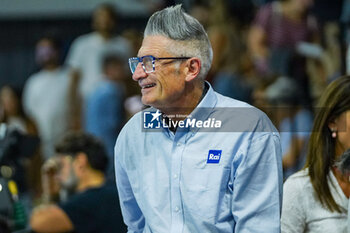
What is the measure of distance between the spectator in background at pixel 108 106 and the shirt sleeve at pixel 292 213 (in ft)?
15.9

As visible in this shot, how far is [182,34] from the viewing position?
3.56 metres

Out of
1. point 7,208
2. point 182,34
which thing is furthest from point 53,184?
point 182,34

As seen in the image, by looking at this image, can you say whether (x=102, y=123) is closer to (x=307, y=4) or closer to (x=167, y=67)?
(x=307, y=4)

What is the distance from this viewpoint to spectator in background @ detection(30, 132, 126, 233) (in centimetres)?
539

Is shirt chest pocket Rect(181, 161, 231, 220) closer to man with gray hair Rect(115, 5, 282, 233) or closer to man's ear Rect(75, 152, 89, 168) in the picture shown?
man with gray hair Rect(115, 5, 282, 233)

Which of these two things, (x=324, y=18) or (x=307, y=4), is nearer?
(x=324, y=18)

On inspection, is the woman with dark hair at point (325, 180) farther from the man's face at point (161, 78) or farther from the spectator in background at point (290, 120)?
the spectator in background at point (290, 120)

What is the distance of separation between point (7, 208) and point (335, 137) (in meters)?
1.63

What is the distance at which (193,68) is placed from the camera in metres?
3.62

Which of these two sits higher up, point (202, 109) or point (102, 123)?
point (202, 109)

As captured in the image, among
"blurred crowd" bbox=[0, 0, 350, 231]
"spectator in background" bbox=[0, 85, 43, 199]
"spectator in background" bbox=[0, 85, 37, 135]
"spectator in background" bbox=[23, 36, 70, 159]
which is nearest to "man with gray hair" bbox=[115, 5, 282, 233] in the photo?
"blurred crowd" bbox=[0, 0, 350, 231]

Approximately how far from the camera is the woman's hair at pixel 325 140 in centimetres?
385

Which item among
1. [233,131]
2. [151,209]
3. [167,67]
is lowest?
[151,209]

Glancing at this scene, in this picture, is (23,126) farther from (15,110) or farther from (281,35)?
(281,35)
